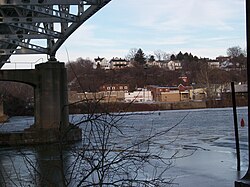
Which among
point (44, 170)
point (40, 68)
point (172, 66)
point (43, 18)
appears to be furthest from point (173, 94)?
point (44, 170)

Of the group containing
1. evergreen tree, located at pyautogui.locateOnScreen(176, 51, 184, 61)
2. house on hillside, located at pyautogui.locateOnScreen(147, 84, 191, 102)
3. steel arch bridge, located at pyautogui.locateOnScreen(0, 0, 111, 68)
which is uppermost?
evergreen tree, located at pyautogui.locateOnScreen(176, 51, 184, 61)

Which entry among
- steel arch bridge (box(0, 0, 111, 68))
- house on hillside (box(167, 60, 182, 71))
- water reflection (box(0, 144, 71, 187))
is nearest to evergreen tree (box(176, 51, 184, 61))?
house on hillside (box(167, 60, 182, 71))

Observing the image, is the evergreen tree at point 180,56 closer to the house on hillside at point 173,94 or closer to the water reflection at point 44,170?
the house on hillside at point 173,94

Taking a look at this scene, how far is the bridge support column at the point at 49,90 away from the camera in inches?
1571

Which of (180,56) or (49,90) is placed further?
(180,56)

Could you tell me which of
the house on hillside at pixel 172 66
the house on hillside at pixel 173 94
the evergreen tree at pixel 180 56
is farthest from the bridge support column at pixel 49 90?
the evergreen tree at pixel 180 56

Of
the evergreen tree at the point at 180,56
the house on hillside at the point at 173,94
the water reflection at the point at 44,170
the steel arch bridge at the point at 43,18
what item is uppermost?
the evergreen tree at the point at 180,56

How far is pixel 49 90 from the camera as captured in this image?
40438mm

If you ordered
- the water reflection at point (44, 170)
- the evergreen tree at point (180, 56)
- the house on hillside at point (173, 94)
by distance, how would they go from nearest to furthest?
the water reflection at point (44, 170) < the house on hillside at point (173, 94) < the evergreen tree at point (180, 56)

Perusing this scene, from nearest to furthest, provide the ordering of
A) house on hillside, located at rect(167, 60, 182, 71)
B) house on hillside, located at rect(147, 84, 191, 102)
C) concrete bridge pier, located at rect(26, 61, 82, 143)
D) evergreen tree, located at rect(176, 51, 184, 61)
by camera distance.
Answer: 1. concrete bridge pier, located at rect(26, 61, 82, 143)
2. house on hillside, located at rect(167, 60, 182, 71)
3. house on hillside, located at rect(147, 84, 191, 102)
4. evergreen tree, located at rect(176, 51, 184, 61)

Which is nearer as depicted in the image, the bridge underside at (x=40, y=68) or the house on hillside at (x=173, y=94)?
the bridge underside at (x=40, y=68)

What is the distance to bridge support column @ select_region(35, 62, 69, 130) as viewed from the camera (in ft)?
131

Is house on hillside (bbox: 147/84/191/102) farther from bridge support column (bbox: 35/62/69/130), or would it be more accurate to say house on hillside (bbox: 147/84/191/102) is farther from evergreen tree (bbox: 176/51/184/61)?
bridge support column (bbox: 35/62/69/130)

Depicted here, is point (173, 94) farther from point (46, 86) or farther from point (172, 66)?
point (46, 86)
